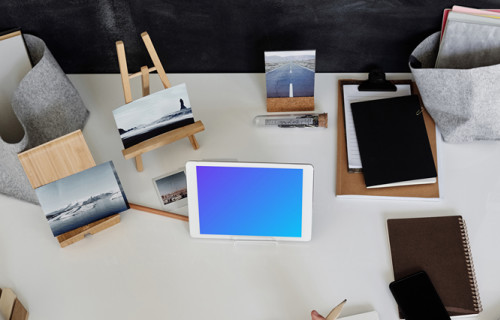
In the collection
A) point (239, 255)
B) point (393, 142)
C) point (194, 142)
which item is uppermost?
point (194, 142)

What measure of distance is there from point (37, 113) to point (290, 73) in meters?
0.62

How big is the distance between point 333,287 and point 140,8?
2.82ft

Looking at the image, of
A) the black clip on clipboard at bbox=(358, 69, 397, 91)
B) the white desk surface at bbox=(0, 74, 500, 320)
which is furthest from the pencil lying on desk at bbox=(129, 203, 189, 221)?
the black clip on clipboard at bbox=(358, 69, 397, 91)

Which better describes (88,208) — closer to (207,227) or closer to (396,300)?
(207,227)

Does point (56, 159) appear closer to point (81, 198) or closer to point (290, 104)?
point (81, 198)

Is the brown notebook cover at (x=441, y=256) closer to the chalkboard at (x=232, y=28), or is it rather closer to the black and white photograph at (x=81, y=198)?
the chalkboard at (x=232, y=28)

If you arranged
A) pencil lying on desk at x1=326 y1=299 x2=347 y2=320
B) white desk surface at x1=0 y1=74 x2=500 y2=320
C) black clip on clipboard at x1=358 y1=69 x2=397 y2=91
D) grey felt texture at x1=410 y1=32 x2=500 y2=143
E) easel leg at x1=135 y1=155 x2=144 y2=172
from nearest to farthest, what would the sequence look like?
1. pencil lying on desk at x1=326 y1=299 x2=347 y2=320
2. white desk surface at x1=0 y1=74 x2=500 y2=320
3. grey felt texture at x1=410 y1=32 x2=500 y2=143
4. easel leg at x1=135 y1=155 x2=144 y2=172
5. black clip on clipboard at x1=358 y1=69 x2=397 y2=91

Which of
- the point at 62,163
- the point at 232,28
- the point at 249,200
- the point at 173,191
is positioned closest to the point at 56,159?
the point at 62,163

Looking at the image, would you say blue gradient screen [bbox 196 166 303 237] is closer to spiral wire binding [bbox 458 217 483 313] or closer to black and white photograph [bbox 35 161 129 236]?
black and white photograph [bbox 35 161 129 236]

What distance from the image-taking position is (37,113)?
1269 mm

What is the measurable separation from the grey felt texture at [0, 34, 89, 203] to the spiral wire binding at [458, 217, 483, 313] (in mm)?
972

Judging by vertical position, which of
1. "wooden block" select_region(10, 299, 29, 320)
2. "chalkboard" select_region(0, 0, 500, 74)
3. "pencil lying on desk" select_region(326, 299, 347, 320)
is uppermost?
"chalkboard" select_region(0, 0, 500, 74)

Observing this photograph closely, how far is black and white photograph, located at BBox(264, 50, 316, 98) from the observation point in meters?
1.30

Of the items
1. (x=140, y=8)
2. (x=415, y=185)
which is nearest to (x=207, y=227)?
(x=415, y=185)
